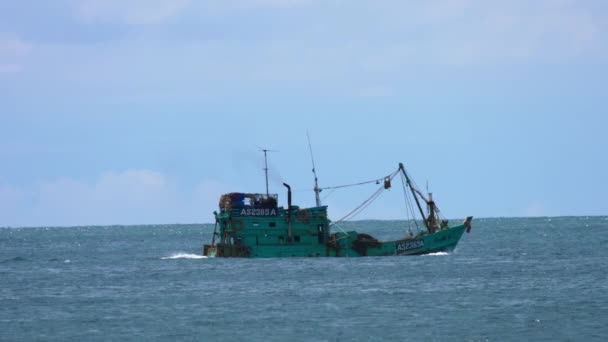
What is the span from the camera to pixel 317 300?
54.9 meters

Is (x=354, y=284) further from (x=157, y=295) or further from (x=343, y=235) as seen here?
(x=343, y=235)

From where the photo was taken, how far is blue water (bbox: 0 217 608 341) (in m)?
44.2

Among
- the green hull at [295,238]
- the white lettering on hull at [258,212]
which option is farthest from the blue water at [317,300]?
the white lettering on hull at [258,212]

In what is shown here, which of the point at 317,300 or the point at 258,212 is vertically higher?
the point at 258,212

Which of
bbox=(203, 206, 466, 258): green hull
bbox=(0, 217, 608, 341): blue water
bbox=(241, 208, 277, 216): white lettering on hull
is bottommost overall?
bbox=(0, 217, 608, 341): blue water

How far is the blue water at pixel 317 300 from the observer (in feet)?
145

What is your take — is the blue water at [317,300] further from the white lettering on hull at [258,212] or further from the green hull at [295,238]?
the white lettering on hull at [258,212]

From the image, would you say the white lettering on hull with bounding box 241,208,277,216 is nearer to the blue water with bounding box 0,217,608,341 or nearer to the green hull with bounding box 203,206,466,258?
the green hull with bounding box 203,206,466,258

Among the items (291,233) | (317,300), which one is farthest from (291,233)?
(317,300)

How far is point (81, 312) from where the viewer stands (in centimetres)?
5250

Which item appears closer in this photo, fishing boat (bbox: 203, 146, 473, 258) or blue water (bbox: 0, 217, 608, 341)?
blue water (bbox: 0, 217, 608, 341)

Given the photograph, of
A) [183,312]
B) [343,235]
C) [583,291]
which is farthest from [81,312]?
[343,235]

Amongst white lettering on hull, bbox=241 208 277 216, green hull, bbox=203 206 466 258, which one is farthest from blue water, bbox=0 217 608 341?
white lettering on hull, bbox=241 208 277 216

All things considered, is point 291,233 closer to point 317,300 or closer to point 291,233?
point 291,233
